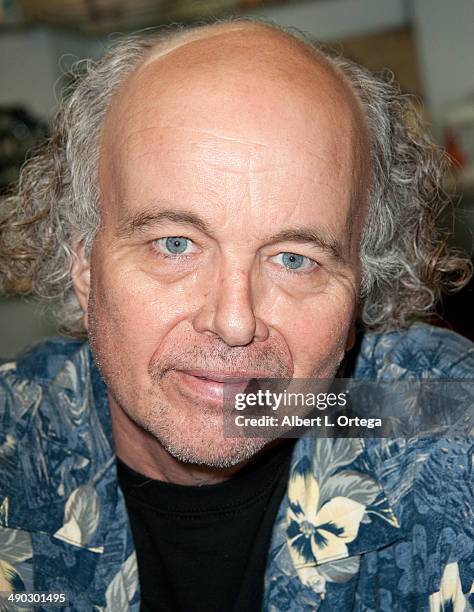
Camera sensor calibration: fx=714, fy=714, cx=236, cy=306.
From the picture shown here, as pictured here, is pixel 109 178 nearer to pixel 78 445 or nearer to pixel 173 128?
pixel 173 128

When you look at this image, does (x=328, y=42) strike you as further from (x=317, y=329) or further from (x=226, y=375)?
(x=226, y=375)

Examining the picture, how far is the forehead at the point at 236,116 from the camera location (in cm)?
120

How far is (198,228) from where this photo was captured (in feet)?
3.89

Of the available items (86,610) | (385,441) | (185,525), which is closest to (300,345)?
(385,441)

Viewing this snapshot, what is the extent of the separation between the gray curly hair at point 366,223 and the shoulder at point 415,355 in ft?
0.22

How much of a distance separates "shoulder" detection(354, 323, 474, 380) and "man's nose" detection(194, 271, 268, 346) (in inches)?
19.2

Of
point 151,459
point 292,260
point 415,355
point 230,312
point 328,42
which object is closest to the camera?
point 230,312

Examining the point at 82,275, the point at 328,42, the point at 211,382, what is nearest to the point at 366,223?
the point at 211,382

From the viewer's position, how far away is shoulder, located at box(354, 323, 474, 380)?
1.50 meters

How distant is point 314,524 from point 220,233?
0.59 meters

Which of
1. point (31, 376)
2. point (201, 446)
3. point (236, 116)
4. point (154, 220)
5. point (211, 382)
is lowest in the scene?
point (31, 376)

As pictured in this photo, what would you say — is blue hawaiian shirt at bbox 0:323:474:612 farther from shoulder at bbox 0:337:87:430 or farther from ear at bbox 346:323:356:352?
ear at bbox 346:323:356:352

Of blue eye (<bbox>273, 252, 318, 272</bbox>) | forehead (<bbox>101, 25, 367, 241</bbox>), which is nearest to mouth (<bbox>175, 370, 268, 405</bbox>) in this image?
blue eye (<bbox>273, 252, 318, 272</bbox>)

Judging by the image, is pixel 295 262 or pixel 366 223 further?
pixel 366 223
